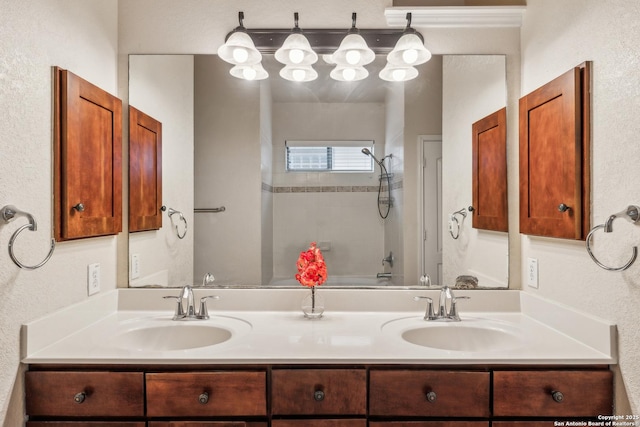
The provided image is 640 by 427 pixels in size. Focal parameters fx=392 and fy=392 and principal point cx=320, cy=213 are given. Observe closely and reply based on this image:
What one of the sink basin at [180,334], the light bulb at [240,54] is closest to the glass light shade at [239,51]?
the light bulb at [240,54]

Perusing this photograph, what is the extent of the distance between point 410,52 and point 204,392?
1.58 meters

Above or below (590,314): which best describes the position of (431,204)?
above

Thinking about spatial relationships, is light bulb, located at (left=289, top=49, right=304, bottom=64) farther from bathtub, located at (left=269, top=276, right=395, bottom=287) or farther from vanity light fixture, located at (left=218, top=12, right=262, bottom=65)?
bathtub, located at (left=269, top=276, right=395, bottom=287)

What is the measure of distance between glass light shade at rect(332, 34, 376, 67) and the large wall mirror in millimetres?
86

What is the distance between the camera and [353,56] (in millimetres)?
1754

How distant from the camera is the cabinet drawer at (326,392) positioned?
4.14 ft

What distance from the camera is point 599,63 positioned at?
1.28 meters

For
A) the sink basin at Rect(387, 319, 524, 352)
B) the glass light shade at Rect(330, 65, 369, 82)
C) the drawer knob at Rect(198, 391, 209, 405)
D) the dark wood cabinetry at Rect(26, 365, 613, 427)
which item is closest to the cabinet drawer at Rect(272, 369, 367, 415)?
the dark wood cabinetry at Rect(26, 365, 613, 427)

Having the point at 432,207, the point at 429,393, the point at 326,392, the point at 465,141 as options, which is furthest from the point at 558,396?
the point at 465,141

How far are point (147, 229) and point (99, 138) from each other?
47cm

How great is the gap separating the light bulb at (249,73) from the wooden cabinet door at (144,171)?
48cm

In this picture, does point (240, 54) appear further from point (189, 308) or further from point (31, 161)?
point (189, 308)

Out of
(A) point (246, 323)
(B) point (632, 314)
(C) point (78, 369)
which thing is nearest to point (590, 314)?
(B) point (632, 314)

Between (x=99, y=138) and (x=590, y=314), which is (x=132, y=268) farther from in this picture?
(x=590, y=314)
